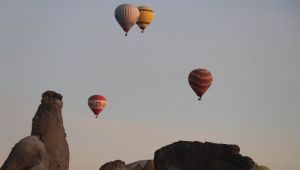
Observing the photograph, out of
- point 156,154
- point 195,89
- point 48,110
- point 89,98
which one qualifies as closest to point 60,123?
point 48,110

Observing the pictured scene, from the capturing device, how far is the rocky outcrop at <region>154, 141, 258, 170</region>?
36.3 m

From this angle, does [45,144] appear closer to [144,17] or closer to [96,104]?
[96,104]

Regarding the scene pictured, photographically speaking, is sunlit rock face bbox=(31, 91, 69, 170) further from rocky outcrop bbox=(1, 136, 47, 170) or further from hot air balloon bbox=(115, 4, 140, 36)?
hot air balloon bbox=(115, 4, 140, 36)

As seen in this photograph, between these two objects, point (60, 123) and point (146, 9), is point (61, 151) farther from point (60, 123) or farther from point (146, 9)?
point (146, 9)

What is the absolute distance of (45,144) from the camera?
4594 cm

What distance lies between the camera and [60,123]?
4734 centimetres

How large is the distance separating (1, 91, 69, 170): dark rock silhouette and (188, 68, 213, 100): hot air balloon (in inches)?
667

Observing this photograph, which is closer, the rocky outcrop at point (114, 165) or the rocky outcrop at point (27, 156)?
the rocky outcrop at point (27, 156)

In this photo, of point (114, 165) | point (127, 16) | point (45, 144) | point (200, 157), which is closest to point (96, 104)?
point (127, 16)

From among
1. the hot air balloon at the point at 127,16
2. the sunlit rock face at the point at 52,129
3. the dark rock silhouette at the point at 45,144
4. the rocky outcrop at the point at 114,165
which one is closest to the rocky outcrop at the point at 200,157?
the dark rock silhouette at the point at 45,144

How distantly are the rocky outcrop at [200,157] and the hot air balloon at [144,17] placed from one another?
30657 millimetres

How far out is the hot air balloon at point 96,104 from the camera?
6769cm

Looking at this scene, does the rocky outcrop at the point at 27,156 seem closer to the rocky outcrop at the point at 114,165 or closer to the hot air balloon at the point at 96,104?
the rocky outcrop at the point at 114,165

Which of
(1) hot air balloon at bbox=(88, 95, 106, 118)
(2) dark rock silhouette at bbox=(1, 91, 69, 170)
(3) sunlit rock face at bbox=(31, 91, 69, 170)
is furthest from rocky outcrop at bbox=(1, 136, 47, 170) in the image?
(1) hot air balloon at bbox=(88, 95, 106, 118)
